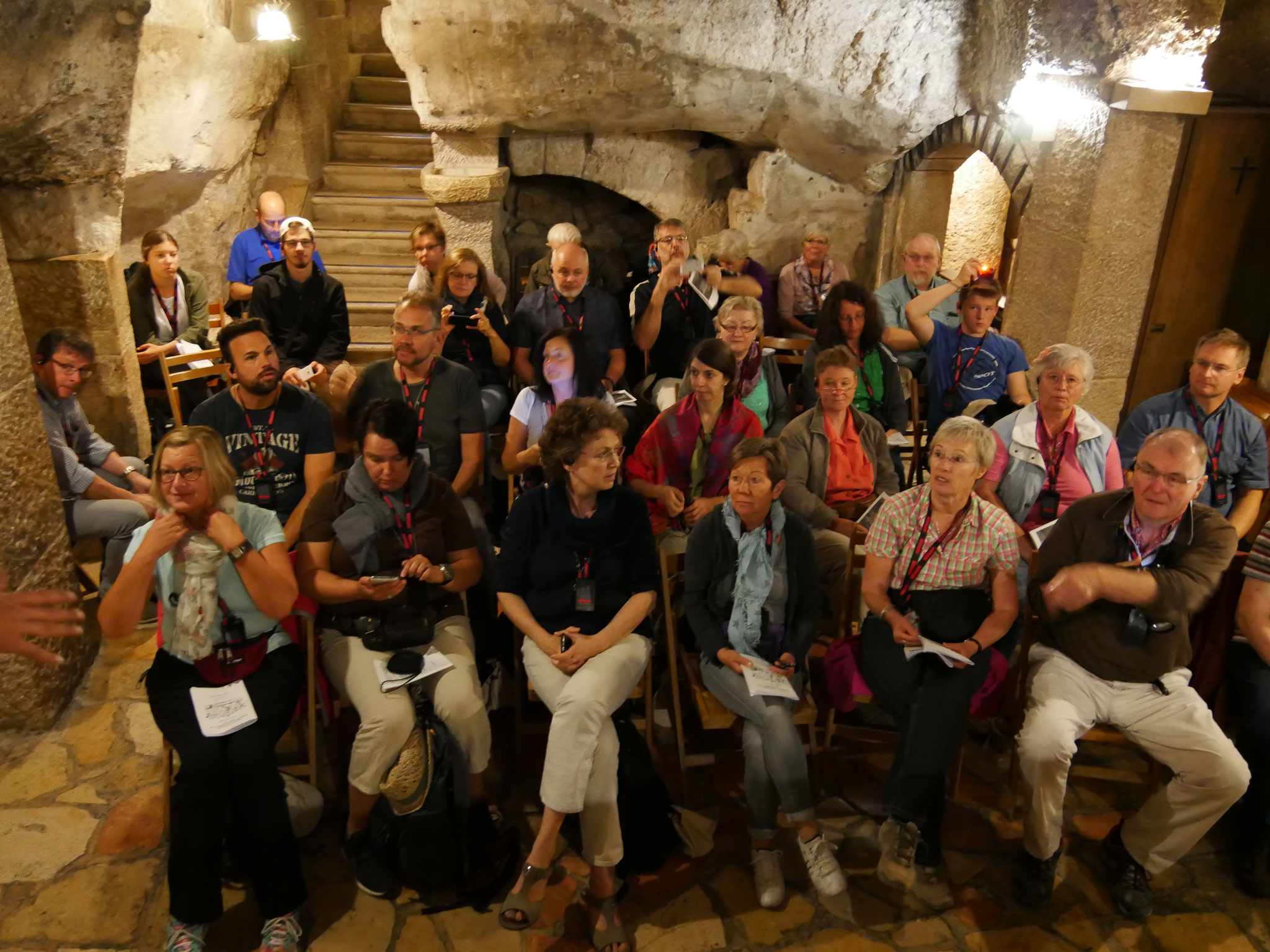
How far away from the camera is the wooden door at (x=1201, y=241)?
5.17 m

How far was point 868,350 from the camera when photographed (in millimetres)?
4504

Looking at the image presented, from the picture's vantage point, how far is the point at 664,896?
282 centimetres

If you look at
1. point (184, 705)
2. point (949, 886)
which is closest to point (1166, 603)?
point (949, 886)

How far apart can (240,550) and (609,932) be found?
5.04 ft

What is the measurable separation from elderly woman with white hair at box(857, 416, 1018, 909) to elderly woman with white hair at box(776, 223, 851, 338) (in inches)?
124

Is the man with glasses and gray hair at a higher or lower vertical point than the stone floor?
higher

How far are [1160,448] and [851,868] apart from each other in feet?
5.38

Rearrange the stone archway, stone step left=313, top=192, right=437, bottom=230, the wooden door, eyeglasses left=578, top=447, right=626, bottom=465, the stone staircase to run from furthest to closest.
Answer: stone step left=313, top=192, right=437, bottom=230 → the stone staircase → the stone archway → the wooden door → eyeglasses left=578, top=447, right=626, bottom=465

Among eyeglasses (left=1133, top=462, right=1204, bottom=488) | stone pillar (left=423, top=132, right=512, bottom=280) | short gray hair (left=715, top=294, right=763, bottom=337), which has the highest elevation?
stone pillar (left=423, top=132, right=512, bottom=280)

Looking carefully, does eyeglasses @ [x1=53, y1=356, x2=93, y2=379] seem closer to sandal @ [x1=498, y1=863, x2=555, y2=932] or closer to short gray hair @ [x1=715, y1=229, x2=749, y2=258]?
sandal @ [x1=498, y1=863, x2=555, y2=932]

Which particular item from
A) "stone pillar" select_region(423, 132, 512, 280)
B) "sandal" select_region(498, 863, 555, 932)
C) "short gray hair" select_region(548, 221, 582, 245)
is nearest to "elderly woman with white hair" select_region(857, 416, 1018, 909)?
"sandal" select_region(498, 863, 555, 932)

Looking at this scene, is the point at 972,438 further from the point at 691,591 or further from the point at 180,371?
the point at 180,371

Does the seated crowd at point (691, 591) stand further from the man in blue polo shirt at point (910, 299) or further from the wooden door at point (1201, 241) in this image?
the wooden door at point (1201, 241)

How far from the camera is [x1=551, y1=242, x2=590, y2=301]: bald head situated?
450 cm
